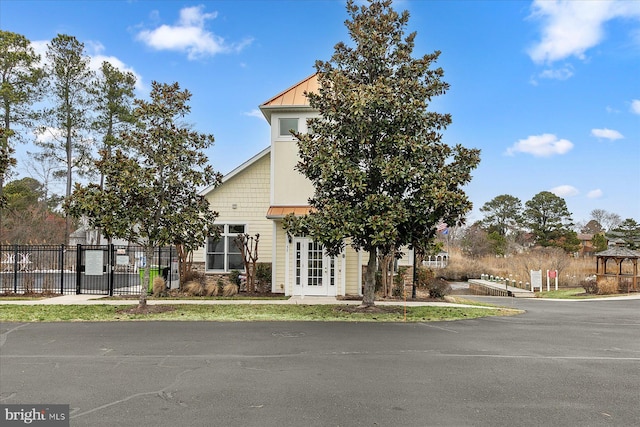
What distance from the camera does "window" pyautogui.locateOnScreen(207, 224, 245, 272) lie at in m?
19.5

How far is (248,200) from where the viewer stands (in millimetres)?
19641

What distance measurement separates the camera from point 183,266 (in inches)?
720

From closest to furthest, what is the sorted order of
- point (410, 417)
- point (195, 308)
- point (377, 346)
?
point (410, 417) < point (377, 346) < point (195, 308)

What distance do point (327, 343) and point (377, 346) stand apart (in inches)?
38.1

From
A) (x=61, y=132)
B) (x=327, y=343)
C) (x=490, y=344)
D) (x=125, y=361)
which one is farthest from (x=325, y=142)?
(x=61, y=132)

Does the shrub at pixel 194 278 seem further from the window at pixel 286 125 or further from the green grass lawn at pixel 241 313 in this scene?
the window at pixel 286 125

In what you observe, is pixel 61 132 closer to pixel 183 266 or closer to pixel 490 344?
pixel 183 266

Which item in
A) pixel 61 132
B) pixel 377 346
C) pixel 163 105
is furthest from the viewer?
pixel 61 132

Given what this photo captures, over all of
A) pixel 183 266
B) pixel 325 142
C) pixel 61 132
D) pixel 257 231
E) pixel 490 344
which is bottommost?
pixel 490 344

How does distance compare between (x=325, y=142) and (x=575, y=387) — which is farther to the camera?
(x=325, y=142)

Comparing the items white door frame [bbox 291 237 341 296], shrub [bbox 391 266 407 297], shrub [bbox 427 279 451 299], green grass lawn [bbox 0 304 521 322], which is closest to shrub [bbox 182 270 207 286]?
white door frame [bbox 291 237 341 296]

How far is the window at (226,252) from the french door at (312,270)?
348 cm

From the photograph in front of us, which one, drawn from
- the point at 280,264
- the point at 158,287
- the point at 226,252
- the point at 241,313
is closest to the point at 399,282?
the point at 280,264

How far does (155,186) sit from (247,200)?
7048mm
